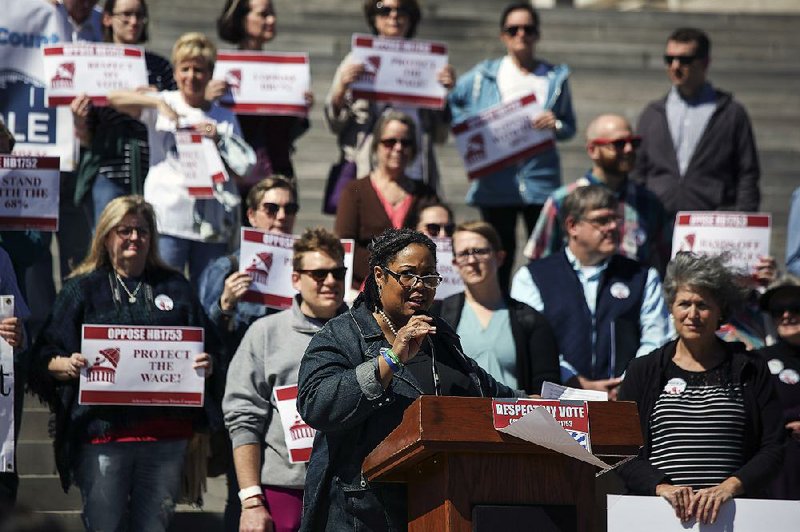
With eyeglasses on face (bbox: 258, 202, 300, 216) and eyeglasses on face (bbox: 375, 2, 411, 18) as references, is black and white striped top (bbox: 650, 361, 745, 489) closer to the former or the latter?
eyeglasses on face (bbox: 258, 202, 300, 216)

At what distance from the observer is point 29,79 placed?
10.0m

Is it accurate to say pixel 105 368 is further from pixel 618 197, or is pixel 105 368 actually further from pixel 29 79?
pixel 618 197

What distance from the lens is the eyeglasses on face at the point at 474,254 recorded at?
8391 mm

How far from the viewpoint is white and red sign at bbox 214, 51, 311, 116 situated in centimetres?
1019

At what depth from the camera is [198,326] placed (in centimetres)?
811

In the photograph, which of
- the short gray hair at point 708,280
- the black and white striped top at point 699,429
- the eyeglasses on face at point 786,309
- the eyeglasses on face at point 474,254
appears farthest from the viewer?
the eyeglasses on face at point 786,309

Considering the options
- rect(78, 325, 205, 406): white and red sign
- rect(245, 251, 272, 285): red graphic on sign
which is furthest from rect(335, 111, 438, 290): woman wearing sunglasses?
rect(78, 325, 205, 406): white and red sign

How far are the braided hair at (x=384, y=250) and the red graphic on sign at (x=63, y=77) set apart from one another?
181 inches

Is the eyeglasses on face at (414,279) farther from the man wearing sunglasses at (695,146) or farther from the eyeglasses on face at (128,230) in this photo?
the man wearing sunglasses at (695,146)

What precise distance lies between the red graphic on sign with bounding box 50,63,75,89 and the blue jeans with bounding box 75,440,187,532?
281 centimetres

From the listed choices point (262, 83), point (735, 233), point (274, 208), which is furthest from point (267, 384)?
point (735, 233)

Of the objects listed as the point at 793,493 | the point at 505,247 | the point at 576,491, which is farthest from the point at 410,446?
the point at 505,247

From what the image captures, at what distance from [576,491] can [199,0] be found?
13350mm

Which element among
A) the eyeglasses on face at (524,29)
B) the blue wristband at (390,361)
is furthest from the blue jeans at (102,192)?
the blue wristband at (390,361)
